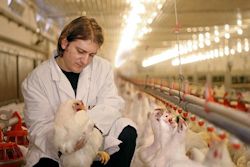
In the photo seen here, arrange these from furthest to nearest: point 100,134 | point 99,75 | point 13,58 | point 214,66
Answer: point 214,66 < point 13,58 < point 99,75 < point 100,134

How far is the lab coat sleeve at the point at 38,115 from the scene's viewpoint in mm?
1938

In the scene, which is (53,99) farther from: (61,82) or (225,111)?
(225,111)

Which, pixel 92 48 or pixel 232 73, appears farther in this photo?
pixel 232 73

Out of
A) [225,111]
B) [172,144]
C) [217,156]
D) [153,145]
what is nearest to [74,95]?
[153,145]

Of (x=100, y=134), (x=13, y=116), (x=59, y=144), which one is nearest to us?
(x=59, y=144)

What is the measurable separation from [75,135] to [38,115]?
394 mm

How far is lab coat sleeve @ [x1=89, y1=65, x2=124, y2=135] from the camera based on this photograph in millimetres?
2039

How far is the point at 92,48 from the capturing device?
6.52 ft

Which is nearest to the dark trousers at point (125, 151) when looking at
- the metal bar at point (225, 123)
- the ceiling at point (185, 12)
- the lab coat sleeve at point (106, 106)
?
the lab coat sleeve at point (106, 106)

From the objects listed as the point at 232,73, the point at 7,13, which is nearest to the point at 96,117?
the point at 7,13

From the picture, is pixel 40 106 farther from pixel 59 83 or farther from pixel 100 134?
pixel 100 134

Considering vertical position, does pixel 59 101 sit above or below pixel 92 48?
below

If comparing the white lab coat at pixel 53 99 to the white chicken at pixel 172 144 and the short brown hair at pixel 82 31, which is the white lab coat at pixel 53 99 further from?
the white chicken at pixel 172 144

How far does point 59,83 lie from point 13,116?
680 mm
